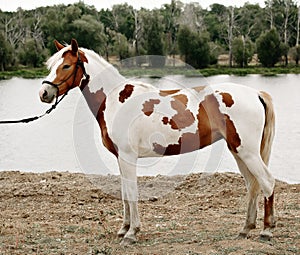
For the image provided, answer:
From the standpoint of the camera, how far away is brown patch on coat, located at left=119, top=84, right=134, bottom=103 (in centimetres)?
471

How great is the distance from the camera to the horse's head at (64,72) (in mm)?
4566

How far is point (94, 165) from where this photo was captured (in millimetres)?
10539

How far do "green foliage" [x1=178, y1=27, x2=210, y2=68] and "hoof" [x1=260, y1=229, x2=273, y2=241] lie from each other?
3546cm

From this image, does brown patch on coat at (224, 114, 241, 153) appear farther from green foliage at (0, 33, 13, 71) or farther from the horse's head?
green foliage at (0, 33, 13, 71)

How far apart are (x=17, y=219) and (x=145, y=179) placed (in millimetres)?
2813

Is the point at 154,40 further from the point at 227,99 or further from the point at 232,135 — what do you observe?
the point at 232,135

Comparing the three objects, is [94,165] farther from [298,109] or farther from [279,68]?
[279,68]

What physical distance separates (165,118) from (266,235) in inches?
56.0

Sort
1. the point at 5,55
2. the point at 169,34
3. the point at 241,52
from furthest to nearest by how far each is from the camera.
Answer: the point at 169,34, the point at 5,55, the point at 241,52

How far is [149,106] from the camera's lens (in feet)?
15.2

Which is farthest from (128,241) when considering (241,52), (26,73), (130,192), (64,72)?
(26,73)

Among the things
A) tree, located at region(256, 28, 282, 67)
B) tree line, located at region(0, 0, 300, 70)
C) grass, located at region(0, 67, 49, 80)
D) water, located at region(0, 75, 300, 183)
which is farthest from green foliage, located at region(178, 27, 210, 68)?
water, located at region(0, 75, 300, 183)

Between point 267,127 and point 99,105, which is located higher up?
point 99,105

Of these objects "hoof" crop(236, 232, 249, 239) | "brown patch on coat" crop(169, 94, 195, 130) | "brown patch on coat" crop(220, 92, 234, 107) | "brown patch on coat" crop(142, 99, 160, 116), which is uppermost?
"brown patch on coat" crop(220, 92, 234, 107)
